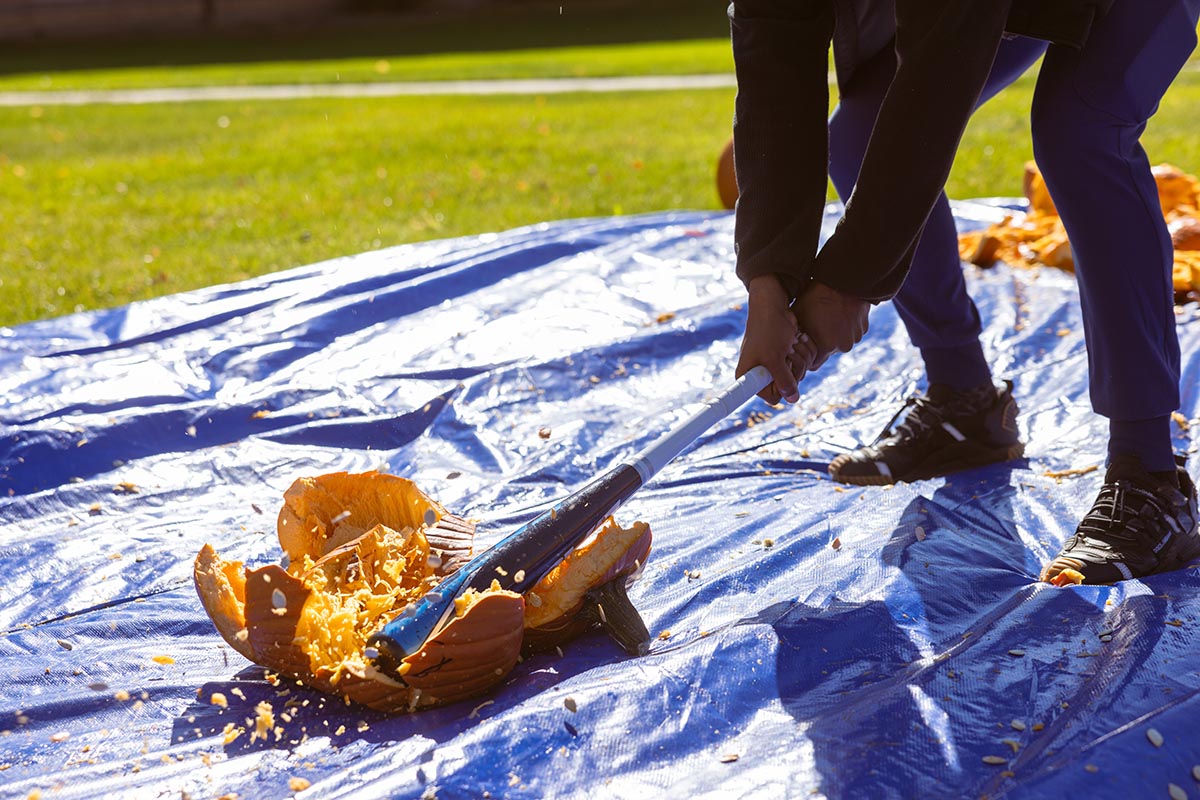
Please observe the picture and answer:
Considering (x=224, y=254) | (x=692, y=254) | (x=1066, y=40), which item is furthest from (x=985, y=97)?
(x=224, y=254)

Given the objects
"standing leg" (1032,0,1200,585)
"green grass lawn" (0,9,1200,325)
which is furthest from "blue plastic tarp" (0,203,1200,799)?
"green grass lawn" (0,9,1200,325)

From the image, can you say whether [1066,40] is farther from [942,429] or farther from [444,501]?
[444,501]

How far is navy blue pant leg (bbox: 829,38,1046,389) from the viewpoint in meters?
2.35

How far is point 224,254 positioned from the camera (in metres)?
5.23

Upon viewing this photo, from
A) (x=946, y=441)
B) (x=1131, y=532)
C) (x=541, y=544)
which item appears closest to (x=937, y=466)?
(x=946, y=441)

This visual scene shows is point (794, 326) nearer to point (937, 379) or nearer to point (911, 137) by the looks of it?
point (911, 137)

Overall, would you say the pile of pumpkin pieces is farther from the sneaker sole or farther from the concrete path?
the concrete path

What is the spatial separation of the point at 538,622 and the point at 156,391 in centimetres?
162

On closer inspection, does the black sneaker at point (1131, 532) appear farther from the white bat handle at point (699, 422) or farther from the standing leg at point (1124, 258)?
the white bat handle at point (699, 422)

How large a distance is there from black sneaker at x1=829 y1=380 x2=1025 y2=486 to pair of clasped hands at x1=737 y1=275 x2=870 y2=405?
608mm

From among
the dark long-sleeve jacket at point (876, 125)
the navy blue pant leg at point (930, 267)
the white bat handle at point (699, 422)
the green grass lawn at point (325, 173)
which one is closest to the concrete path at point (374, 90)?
the green grass lawn at point (325, 173)

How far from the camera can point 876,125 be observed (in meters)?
1.85

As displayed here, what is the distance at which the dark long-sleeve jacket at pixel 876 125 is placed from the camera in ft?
5.86

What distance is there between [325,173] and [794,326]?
572 cm
